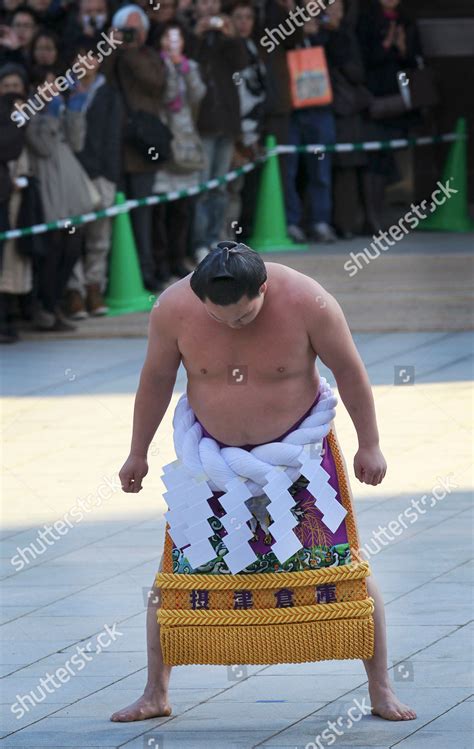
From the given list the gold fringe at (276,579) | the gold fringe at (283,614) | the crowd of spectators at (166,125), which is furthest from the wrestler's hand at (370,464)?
the crowd of spectators at (166,125)

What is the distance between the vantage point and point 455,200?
15172mm

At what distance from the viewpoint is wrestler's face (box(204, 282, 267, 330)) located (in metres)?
4.45

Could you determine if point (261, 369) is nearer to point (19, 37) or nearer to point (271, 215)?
point (19, 37)

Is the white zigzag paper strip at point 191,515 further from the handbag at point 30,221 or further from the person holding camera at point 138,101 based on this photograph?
the person holding camera at point 138,101

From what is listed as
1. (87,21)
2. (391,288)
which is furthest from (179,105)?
(391,288)

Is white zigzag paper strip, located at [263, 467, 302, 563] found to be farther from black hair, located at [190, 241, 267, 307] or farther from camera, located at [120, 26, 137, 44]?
camera, located at [120, 26, 137, 44]

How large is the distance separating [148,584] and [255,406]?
1721 millimetres

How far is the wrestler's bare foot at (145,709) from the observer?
15.9ft

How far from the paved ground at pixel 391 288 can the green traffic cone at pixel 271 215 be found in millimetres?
196

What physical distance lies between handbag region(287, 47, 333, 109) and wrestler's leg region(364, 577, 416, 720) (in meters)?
9.44

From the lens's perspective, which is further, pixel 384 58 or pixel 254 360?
pixel 384 58

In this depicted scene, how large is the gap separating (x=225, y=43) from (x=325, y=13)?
147 centimetres

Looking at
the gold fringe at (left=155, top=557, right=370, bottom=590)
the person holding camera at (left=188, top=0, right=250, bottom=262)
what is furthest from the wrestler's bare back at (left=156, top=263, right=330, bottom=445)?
the person holding camera at (left=188, top=0, right=250, bottom=262)

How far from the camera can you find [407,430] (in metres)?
8.66
